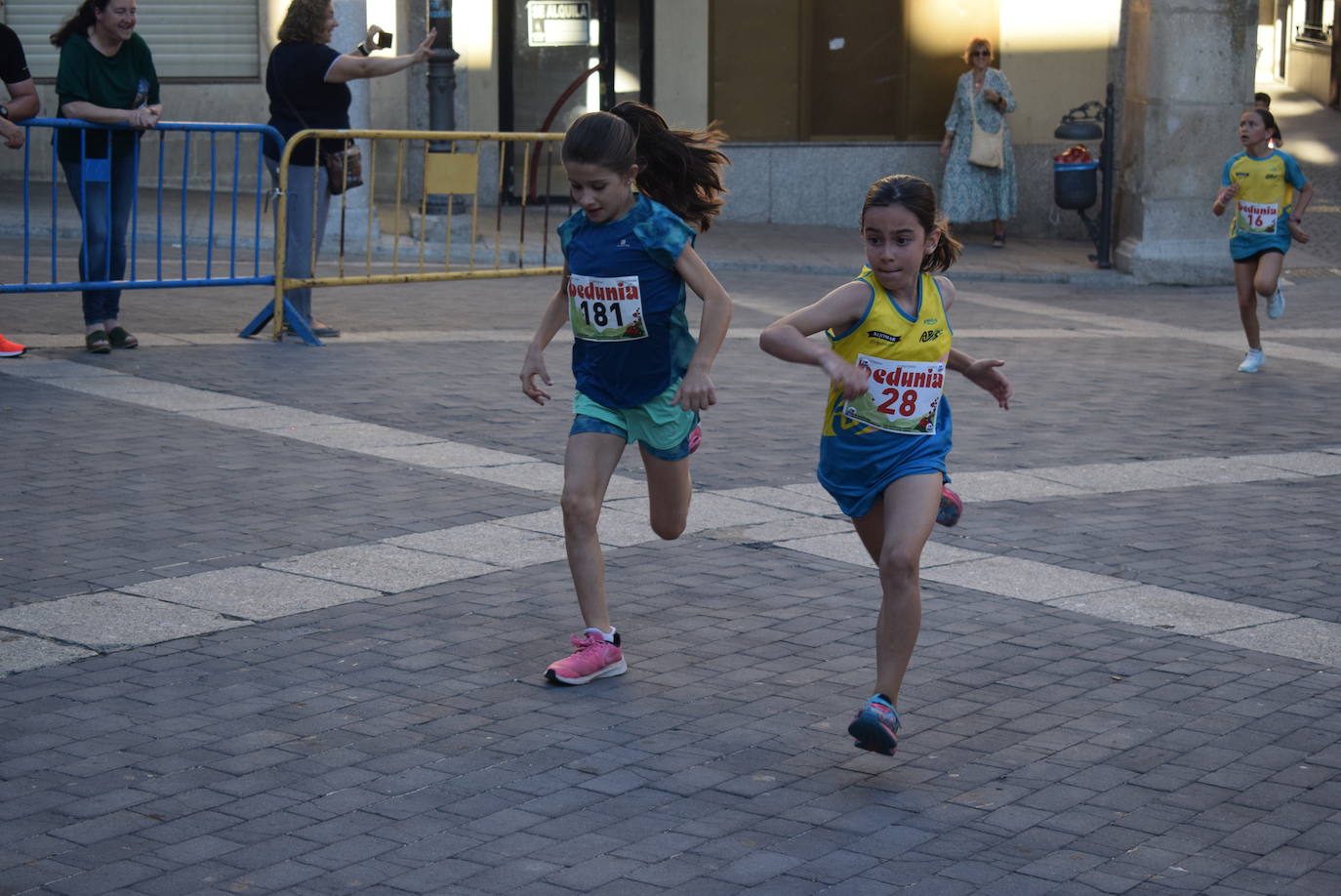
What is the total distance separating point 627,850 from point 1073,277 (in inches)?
519

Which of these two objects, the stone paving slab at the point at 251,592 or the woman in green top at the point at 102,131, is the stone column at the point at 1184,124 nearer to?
the woman in green top at the point at 102,131

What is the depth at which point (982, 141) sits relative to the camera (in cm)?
1792

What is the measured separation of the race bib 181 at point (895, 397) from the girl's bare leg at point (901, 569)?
139 millimetres

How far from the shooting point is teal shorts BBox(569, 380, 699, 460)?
499 centimetres

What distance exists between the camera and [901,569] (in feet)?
14.0

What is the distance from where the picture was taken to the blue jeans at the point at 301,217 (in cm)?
1070

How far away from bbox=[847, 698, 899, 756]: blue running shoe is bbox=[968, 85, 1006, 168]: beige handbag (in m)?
14.3

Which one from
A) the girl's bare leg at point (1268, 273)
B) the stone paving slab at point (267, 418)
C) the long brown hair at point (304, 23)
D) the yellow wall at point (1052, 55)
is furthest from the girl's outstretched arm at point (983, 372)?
the yellow wall at point (1052, 55)

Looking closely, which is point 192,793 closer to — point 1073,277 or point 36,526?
point 36,526

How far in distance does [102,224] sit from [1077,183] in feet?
30.4

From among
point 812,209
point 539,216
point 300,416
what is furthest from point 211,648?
point 812,209

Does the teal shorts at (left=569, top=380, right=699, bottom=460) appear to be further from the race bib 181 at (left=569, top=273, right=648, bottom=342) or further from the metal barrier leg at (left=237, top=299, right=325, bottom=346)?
the metal barrier leg at (left=237, top=299, right=325, bottom=346)

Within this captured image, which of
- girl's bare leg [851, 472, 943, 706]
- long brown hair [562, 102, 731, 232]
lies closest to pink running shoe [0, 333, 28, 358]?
long brown hair [562, 102, 731, 232]

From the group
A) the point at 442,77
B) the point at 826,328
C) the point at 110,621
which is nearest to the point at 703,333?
the point at 826,328
